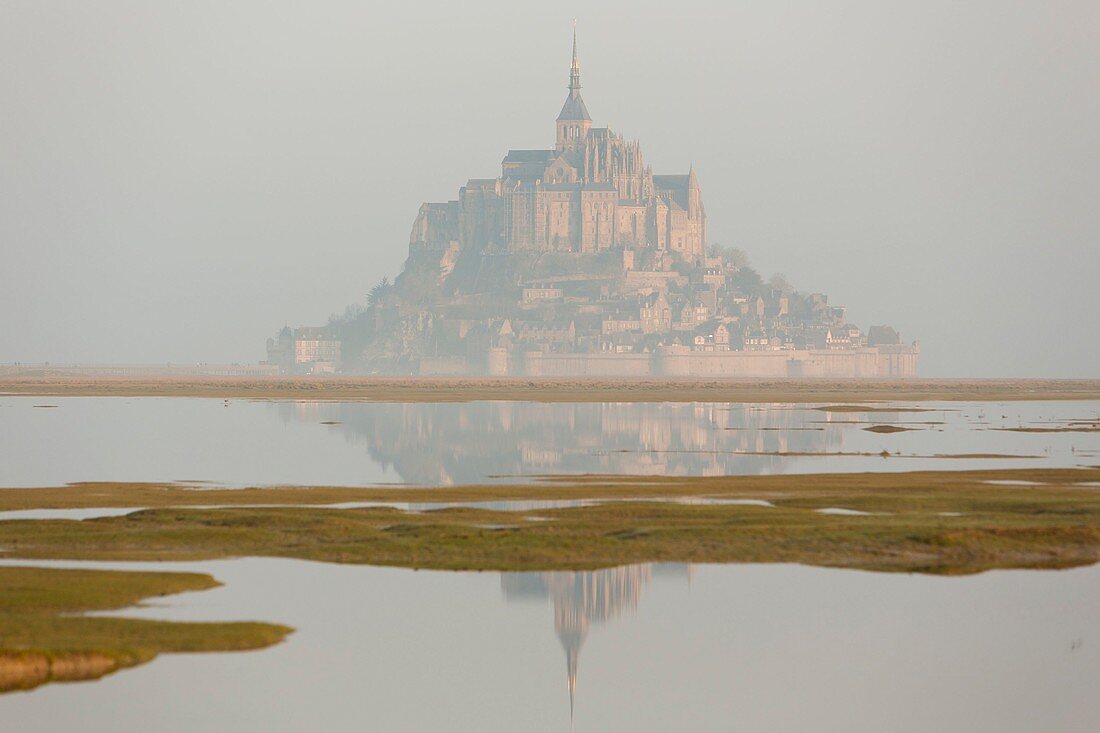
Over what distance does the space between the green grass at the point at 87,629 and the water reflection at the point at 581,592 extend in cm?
359

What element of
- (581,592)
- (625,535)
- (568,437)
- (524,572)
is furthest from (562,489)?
(568,437)

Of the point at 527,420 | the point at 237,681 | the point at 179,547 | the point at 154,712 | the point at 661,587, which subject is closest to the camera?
the point at 154,712

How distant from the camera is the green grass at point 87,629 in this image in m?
17.9

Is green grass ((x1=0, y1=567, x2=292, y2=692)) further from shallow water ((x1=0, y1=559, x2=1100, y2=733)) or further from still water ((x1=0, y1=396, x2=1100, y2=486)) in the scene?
still water ((x1=0, y1=396, x2=1100, y2=486))

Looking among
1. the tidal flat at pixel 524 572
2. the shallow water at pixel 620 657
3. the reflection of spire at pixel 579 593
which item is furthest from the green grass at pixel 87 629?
the reflection of spire at pixel 579 593

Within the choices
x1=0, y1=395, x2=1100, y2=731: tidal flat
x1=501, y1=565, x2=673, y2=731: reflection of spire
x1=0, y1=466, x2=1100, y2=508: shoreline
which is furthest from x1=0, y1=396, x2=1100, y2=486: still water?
x1=501, y1=565, x2=673, y2=731: reflection of spire

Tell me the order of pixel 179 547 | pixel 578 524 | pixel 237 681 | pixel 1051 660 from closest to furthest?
pixel 237 681 → pixel 1051 660 → pixel 179 547 → pixel 578 524

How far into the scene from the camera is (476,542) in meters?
27.7

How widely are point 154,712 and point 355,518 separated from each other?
15260 millimetres

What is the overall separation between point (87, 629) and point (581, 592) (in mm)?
6846

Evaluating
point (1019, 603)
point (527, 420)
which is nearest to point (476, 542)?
point (1019, 603)

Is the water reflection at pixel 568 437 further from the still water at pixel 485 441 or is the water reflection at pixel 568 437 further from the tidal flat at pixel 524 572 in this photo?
the tidal flat at pixel 524 572

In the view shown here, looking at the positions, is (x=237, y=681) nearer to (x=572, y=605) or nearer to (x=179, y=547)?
(x=572, y=605)

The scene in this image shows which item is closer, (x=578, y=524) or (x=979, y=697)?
(x=979, y=697)
